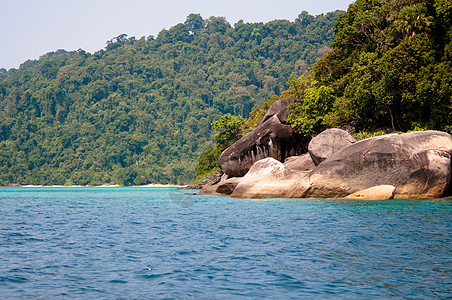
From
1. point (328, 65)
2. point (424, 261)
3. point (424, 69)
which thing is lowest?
point (424, 261)

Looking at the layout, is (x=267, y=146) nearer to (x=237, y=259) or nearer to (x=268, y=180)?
(x=268, y=180)

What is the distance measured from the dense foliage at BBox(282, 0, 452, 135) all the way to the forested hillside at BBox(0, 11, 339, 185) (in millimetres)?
87163

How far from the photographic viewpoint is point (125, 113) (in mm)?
166125

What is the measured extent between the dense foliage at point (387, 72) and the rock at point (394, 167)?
5978mm

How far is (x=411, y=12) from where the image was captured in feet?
111

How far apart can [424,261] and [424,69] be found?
2433 centimetres

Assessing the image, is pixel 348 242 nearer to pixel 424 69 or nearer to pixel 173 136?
pixel 424 69

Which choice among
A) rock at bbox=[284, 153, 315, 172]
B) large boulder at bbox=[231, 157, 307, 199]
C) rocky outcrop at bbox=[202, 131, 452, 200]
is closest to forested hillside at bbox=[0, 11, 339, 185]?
rock at bbox=[284, 153, 315, 172]

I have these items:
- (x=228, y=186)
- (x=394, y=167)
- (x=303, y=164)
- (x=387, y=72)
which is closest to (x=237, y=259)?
(x=394, y=167)

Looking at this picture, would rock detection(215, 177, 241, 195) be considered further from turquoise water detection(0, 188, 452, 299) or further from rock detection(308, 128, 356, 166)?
turquoise water detection(0, 188, 452, 299)

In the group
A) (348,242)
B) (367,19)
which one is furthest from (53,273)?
(367,19)

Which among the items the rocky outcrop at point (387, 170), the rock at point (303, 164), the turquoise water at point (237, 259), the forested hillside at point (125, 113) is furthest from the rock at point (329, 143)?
the forested hillside at point (125, 113)

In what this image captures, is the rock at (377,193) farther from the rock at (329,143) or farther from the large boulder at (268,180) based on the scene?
the large boulder at (268,180)

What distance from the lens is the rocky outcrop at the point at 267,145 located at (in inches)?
1678
